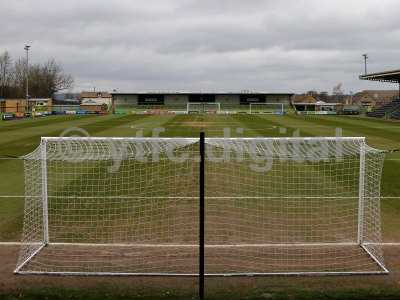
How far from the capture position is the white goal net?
23.8 ft

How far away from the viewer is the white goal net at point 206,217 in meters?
7.24

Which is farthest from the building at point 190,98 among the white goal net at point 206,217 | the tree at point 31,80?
the white goal net at point 206,217

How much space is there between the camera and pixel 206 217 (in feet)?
31.7

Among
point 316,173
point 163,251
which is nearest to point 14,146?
point 316,173

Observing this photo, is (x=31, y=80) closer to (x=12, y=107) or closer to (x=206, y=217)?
(x=12, y=107)

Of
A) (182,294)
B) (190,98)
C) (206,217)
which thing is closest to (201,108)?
(190,98)

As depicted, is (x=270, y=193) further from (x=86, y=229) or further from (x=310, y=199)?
(x=86, y=229)

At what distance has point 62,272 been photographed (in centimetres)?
680

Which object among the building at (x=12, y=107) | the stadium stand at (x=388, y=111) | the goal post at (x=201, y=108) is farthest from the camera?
the goal post at (x=201, y=108)

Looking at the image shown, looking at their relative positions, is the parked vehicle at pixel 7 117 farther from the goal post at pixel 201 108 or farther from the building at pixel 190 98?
the building at pixel 190 98

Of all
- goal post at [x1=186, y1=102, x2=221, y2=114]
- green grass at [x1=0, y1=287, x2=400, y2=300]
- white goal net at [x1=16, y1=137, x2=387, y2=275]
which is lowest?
green grass at [x1=0, y1=287, x2=400, y2=300]

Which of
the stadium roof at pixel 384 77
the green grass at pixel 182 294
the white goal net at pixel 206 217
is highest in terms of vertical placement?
the stadium roof at pixel 384 77

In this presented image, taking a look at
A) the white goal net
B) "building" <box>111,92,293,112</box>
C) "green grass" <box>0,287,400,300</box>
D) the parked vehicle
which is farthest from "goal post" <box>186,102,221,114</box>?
"green grass" <box>0,287,400,300</box>

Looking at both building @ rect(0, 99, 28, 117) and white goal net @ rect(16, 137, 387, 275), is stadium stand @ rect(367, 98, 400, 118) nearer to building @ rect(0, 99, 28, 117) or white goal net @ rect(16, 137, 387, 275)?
building @ rect(0, 99, 28, 117)
